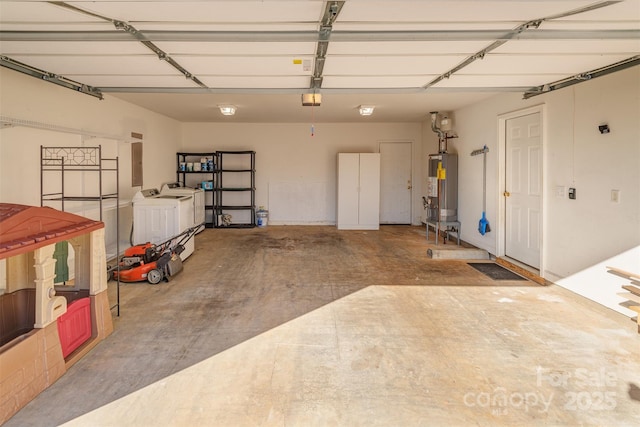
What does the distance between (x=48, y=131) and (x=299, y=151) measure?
215 inches

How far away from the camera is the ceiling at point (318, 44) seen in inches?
89.9

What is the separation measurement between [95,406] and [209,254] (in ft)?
12.7

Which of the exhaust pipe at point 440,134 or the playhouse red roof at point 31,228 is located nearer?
the playhouse red roof at point 31,228

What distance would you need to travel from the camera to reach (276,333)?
298 cm

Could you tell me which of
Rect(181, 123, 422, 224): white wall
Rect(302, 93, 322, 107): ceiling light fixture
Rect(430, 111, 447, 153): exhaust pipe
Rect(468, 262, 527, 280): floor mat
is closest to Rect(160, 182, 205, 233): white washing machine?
Rect(181, 123, 422, 224): white wall

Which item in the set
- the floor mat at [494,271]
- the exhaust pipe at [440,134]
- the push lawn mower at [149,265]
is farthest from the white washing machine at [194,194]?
the floor mat at [494,271]

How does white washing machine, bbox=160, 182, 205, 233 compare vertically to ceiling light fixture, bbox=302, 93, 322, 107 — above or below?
below

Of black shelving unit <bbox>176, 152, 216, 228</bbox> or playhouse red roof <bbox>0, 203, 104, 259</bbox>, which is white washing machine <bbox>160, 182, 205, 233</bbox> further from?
playhouse red roof <bbox>0, 203, 104, 259</bbox>

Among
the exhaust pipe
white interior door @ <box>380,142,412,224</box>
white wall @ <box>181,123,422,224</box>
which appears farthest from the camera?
white interior door @ <box>380,142,412,224</box>

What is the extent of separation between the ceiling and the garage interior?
0.07ft

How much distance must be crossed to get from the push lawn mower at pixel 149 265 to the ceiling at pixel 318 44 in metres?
2.07

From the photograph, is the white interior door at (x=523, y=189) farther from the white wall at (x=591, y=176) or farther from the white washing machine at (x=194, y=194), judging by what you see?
the white washing machine at (x=194, y=194)

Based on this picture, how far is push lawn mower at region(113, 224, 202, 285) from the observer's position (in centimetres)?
430

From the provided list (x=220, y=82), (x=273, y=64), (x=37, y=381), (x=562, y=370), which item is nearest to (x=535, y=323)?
(x=562, y=370)
